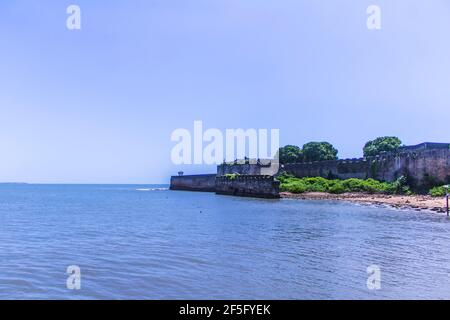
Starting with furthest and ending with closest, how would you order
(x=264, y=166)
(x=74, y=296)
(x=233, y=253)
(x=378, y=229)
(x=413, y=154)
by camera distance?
(x=264, y=166) < (x=413, y=154) < (x=378, y=229) < (x=233, y=253) < (x=74, y=296)

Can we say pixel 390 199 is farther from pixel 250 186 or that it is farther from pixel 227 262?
pixel 227 262

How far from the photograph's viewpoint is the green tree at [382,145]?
73125 millimetres

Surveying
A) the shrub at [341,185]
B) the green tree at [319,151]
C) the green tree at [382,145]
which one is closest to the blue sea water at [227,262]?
the shrub at [341,185]

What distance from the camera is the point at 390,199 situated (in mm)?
42250

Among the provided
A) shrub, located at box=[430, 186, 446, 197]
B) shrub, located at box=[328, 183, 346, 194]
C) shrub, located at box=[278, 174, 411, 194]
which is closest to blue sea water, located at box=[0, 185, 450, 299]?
shrub, located at box=[430, 186, 446, 197]

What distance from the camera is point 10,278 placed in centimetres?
1020

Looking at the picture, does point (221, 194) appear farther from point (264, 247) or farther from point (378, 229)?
point (264, 247)

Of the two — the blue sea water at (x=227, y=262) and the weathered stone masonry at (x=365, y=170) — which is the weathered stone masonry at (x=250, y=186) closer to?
the weathered stone masonry at (x=365, y=170)

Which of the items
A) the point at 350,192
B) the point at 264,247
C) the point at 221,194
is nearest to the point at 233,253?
the point at 264,247

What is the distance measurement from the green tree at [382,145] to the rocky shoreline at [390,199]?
23442 mm

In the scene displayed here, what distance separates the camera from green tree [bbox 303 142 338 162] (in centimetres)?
8056

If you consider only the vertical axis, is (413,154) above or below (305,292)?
above

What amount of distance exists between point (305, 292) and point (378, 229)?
12.7m

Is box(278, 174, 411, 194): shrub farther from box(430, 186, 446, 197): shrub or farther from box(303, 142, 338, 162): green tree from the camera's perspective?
box(303, 142, 338, 162): green tree
